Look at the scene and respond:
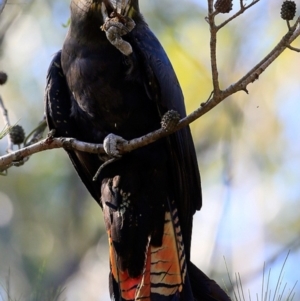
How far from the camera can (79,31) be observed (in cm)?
370

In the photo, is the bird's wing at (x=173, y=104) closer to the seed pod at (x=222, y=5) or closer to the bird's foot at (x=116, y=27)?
the bird's foot at (x=116, y=27)

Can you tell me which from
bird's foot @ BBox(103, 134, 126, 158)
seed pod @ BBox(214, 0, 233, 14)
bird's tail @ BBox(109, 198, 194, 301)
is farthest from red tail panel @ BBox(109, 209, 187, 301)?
seed pod @ BBox(214, 0, 233, 14)

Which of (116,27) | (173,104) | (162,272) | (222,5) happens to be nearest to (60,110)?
(173,104)

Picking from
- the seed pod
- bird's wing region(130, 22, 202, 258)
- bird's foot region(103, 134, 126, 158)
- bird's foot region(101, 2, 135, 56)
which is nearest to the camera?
the seed pod

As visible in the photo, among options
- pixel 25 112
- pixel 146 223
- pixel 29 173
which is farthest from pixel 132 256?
pixel 29 173

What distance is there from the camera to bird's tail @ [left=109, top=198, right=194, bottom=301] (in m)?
3.80

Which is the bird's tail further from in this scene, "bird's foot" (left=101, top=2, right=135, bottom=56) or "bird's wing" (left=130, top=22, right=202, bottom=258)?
"bird's foot" (left=101, top=2, right=135, bottom=56)

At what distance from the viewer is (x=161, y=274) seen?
3844 millimetres

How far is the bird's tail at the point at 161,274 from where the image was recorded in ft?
12.5

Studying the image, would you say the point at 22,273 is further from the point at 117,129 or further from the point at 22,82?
the point at 117,129

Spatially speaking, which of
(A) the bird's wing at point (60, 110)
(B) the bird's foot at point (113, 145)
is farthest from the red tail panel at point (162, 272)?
(B) the bird's foot at point (113, 145)

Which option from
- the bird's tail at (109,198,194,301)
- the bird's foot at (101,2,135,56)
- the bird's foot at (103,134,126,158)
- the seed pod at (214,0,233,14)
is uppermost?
the bird's foot at (101,2,135,56)

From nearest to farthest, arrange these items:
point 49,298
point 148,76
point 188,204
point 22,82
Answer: point 49,298
point 148,76
point 188,204
point 22,82

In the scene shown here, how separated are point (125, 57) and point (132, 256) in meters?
1.15
